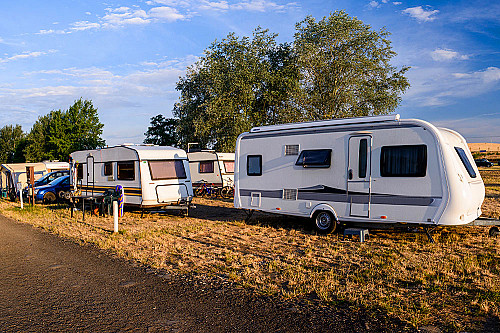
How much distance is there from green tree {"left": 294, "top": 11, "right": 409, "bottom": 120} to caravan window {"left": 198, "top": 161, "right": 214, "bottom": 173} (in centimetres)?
963

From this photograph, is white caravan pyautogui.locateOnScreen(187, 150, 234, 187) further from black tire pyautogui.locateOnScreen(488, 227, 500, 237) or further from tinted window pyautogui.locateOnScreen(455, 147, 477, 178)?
black tire pyautogui.locateOnScreen(488, 227, 500, 237)

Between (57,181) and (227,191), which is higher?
(57,181)

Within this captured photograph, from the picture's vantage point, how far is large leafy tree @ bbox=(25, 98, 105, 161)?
179 feet

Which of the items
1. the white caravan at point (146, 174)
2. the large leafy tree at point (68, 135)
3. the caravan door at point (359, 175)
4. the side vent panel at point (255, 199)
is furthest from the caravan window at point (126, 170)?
the large leafy tree at point (68, 135)

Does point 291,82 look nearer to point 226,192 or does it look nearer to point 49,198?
point 226,192

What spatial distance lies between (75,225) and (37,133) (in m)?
56.2

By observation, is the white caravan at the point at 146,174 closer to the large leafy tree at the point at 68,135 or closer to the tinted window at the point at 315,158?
the tinted window at the point at 315,158

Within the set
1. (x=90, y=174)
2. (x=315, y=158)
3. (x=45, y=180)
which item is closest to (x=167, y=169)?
(x=90, y=174)

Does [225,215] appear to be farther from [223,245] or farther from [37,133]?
[37,133]

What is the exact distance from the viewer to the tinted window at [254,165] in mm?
11855

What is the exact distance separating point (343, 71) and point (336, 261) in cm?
2300

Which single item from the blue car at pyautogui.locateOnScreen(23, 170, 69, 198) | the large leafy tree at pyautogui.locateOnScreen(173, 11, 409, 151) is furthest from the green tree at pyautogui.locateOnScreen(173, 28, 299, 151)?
the blue car at pyautogui.locateOnScreen(23, 170, 69, 198)

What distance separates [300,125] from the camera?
11.1m

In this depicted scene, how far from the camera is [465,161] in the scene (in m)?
9.34
